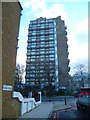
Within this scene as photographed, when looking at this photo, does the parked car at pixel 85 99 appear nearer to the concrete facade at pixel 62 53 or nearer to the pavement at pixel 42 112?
the pavement at pixel 42 112

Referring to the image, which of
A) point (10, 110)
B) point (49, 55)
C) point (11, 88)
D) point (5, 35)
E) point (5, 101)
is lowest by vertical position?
point (10, 110)

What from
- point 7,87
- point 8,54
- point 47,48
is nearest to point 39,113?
point 7,87

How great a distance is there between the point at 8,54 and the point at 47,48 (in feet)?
224

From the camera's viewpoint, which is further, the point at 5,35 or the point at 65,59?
the point at 65,59

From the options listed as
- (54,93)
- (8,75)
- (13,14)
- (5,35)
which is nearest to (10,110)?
(8,75)

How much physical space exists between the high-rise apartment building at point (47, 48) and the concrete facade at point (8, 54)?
A: 54.1 meters

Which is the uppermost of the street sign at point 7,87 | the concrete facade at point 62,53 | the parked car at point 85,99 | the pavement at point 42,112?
the concrete facade at point 62,53

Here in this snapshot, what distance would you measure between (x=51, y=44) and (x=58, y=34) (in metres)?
8.11

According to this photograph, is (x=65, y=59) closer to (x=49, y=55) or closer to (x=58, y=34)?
(x=49, y=55)

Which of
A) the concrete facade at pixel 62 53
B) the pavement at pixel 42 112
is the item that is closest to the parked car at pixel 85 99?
the pavement at pixel 42 112

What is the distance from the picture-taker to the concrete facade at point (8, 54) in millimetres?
8445

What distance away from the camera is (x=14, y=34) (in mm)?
10164

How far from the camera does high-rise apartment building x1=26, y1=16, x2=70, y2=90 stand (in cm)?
6919

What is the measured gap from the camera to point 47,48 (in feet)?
252
